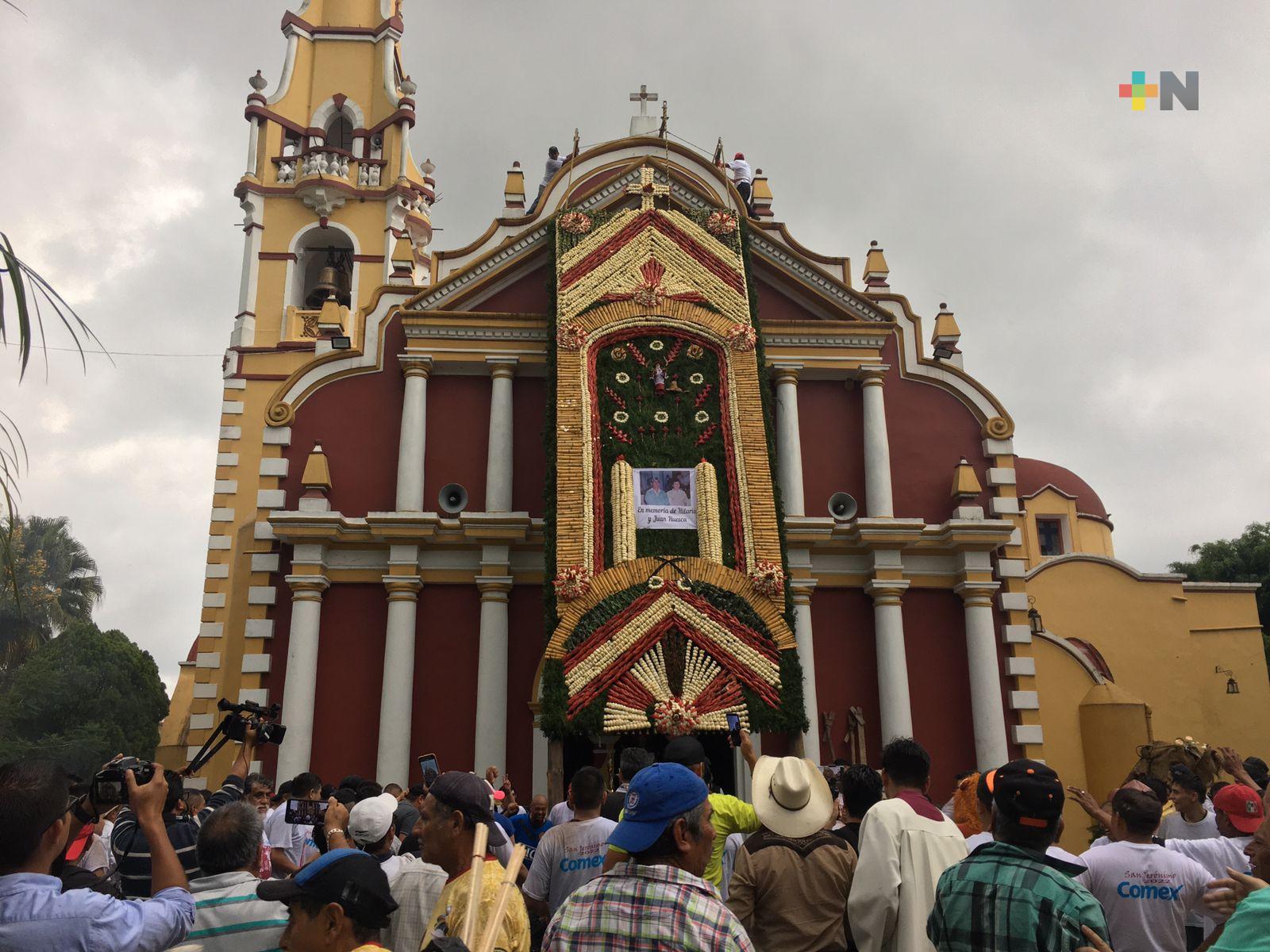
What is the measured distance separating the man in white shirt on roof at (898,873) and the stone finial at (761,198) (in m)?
16.8

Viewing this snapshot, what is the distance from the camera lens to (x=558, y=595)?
14836mm

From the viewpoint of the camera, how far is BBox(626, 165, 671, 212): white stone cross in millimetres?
18031

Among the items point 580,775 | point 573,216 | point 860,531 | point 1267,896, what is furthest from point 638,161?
point 1267,896

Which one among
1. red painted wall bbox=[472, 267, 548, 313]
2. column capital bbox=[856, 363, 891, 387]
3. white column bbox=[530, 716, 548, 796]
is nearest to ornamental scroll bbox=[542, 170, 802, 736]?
red painted wall bbox=[472, 267, 548, 313]

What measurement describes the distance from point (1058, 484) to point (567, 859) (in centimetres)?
2983

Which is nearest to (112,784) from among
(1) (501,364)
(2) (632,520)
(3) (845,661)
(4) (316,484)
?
(2) (632,520)

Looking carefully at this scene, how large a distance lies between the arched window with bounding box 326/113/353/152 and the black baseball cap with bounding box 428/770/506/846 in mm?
26807

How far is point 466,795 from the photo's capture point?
436 cm

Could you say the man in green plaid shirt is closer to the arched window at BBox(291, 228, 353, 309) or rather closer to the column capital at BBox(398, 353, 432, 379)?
the column capital at BBox(398, 353, 432, 379)

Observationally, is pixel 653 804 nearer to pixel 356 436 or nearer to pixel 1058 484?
pixel 356 436

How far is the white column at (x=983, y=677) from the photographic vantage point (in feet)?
55.6

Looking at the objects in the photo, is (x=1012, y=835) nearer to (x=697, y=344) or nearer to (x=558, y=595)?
(x=558, y=595)

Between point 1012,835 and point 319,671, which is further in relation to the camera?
point 319,671

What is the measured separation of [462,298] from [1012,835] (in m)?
16.4
